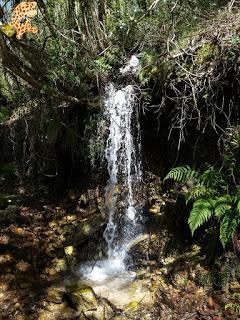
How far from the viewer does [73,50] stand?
5906mm

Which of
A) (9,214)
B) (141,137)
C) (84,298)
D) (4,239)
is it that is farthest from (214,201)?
(9,214)

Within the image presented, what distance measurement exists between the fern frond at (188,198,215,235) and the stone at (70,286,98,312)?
148 cm

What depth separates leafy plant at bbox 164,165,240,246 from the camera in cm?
416

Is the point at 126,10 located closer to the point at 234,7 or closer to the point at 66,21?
the point at 66,21

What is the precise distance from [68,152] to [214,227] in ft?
11.0

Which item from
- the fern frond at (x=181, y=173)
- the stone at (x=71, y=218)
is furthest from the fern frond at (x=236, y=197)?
the stone at (x=71, y=218)

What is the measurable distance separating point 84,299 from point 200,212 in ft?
5.69

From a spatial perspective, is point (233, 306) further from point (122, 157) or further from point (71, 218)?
point (71, 218)

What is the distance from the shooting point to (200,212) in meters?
4.28

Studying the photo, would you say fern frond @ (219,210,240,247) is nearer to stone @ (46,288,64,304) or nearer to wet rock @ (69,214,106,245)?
stone @ (46,288,64,304)

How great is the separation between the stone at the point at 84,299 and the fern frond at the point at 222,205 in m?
1.79

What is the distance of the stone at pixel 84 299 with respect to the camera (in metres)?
4.44

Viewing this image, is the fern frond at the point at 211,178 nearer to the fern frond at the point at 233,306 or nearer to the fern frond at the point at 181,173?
the fern frond at the point at 181,173

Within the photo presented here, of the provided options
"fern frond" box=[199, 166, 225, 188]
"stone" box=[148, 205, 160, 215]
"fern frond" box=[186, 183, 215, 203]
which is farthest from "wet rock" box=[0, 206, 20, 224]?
"fern frond" box=[199, 166, 225, 188]
